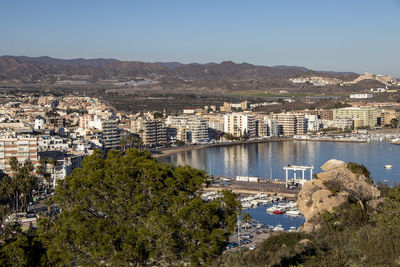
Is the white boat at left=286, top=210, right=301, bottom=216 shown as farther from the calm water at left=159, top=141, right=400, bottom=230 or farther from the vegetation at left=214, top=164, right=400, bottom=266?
the vegetation at left=214, top=164, right=400, bottom=266

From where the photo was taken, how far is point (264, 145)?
908 inches

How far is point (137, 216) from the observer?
366 cm

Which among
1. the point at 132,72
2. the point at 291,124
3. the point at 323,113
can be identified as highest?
the point at 132,72

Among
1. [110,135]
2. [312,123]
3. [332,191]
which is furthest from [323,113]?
[332,191]

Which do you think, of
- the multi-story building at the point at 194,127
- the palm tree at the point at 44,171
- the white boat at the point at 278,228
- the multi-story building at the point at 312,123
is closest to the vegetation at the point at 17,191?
the palm tree at the point at 44,171

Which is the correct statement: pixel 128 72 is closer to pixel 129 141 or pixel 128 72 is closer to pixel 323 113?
pixel 323 113

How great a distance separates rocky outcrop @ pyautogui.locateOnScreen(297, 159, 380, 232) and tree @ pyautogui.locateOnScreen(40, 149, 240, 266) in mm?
3070

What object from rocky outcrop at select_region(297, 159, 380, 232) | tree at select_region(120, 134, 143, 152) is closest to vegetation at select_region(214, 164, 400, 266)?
rocky outcrop at select_region(297, 159, 380, 232)

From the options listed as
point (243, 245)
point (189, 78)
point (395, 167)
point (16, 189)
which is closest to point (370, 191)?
point (243, 245)

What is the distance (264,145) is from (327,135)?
4143mm

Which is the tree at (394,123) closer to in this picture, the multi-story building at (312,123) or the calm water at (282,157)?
the multi-story building at (312,123)

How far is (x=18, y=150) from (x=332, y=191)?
A: 8.14 m

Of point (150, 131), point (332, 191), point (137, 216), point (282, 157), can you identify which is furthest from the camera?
point (150, 131)

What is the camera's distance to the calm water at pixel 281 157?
15.7 metres
